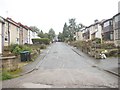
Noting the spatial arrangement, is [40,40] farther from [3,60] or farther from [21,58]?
[3,60]

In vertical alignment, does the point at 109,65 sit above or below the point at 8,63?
below

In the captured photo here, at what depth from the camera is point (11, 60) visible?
1800cm

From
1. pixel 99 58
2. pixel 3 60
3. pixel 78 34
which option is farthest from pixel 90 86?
pixel 78 34

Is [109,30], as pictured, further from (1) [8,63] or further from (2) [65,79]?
(2) [65,79]

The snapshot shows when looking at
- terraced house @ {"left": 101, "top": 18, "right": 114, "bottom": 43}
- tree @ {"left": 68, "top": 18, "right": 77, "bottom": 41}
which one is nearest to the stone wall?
terraced house @ {"left": 101, "top": 18, "right": 114, "bottom": 43}

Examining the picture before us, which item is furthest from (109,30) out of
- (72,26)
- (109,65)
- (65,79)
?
(72,26)

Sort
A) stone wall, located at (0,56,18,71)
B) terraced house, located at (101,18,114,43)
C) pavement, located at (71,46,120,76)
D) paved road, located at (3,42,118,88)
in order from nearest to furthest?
1. paved road, located at (3,42,118,88)
2. stone wall, located at (0,56,18,71)
3. pavement, located at (71,46,120,76)
4. terraced house, located at (101,18,114,43)

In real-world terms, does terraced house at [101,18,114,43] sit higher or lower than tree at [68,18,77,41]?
lower

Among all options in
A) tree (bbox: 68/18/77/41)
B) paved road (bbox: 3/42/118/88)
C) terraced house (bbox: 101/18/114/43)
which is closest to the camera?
paved road (bbox: 3/42/118/88)

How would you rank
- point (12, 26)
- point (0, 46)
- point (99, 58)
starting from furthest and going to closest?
point (12, 26)
point (0, 46)
point (99, 58)

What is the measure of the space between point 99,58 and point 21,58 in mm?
10136

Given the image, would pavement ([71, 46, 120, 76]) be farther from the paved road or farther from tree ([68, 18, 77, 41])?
tree ([68, 18, 77, 41])

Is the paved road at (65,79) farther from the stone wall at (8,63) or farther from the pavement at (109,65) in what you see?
the stone wall at (8,63)

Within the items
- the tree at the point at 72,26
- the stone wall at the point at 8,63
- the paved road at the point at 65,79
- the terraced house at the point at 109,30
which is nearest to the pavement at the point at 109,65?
the paved road at the point at 65,79
